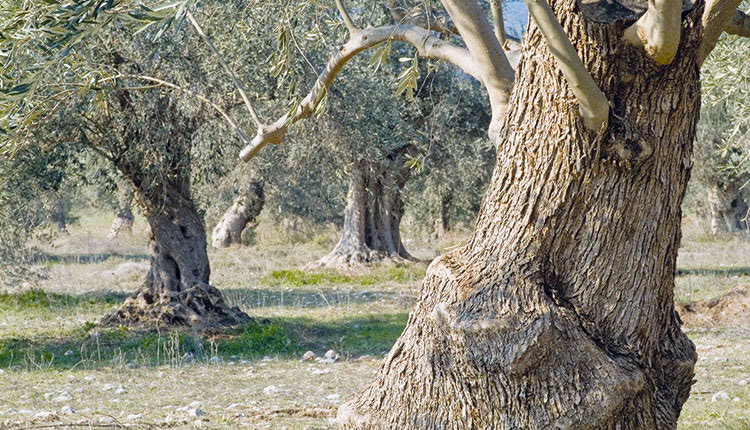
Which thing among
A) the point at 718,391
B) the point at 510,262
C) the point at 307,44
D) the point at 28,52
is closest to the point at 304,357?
the point at 307,44

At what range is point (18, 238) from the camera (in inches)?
466

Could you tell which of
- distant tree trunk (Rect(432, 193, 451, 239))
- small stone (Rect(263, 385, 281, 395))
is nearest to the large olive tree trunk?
small stone (Rect(263, 385, 281, 395))

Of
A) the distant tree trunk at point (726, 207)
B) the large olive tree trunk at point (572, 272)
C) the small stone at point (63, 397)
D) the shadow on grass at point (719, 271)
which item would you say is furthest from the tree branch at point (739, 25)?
the distant tree trunk at point (726, 207)

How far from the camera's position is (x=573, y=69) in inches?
131

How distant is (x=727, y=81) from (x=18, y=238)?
1010 cm

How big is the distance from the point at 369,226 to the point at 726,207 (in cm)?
1361

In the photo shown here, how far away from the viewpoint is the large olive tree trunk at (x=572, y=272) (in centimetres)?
A: 360

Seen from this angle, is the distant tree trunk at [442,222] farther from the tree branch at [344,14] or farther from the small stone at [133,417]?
the tree branch at [344,14]

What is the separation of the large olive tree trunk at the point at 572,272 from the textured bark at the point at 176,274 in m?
7.70

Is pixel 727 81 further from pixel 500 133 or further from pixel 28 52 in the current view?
pixel 28 52

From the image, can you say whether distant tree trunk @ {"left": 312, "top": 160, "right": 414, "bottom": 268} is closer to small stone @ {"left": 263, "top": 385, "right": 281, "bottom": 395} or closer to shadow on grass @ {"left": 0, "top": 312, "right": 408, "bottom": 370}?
shadow on grass @ {"left": 0, "top": 312, "right": 408, "bottom": 370}

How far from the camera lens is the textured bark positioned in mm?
11086

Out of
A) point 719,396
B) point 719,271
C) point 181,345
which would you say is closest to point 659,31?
point 719,396

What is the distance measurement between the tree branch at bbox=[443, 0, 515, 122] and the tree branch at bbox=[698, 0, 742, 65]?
994 mm
